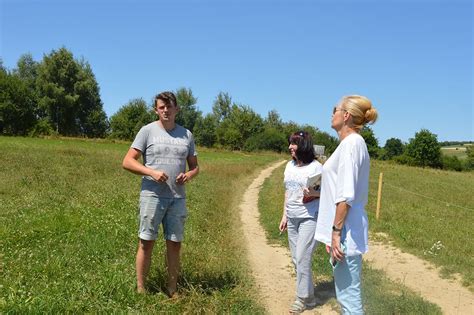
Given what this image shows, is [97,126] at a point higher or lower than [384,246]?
higher

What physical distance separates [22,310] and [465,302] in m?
5.44

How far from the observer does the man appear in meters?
4.64

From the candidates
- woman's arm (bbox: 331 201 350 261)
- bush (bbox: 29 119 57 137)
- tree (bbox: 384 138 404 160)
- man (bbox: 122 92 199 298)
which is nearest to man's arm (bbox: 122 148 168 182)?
man (bbox: 122 92 199 298)

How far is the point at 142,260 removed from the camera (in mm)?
4777

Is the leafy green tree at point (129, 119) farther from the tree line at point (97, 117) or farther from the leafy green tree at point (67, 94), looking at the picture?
the leafy green tree at point (67, 94)

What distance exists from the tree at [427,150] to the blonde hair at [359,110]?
296ft

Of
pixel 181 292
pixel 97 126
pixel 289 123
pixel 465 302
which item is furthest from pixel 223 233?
pixel 289 123

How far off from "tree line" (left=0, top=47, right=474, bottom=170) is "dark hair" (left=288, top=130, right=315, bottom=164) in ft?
165

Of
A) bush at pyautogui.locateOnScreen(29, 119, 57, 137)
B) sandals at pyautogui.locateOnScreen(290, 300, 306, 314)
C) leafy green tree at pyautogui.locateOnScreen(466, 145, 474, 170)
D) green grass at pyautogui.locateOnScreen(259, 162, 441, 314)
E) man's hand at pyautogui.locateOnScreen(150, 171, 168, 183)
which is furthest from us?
leafy green tree at pyautogui.locateOnScreen(466, 145, 474, 170)

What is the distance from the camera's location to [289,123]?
320ft

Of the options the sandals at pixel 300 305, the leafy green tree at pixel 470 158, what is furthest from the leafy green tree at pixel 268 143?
the sandals at pixel 300 305

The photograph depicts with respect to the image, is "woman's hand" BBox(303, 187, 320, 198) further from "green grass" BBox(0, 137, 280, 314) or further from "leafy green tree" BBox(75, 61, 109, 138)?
"leafy green tree" BBox(75, 61, 109, 138)

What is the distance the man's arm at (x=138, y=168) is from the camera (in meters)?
4.43

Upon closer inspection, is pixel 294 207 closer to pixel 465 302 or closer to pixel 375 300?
pixel 375 300
